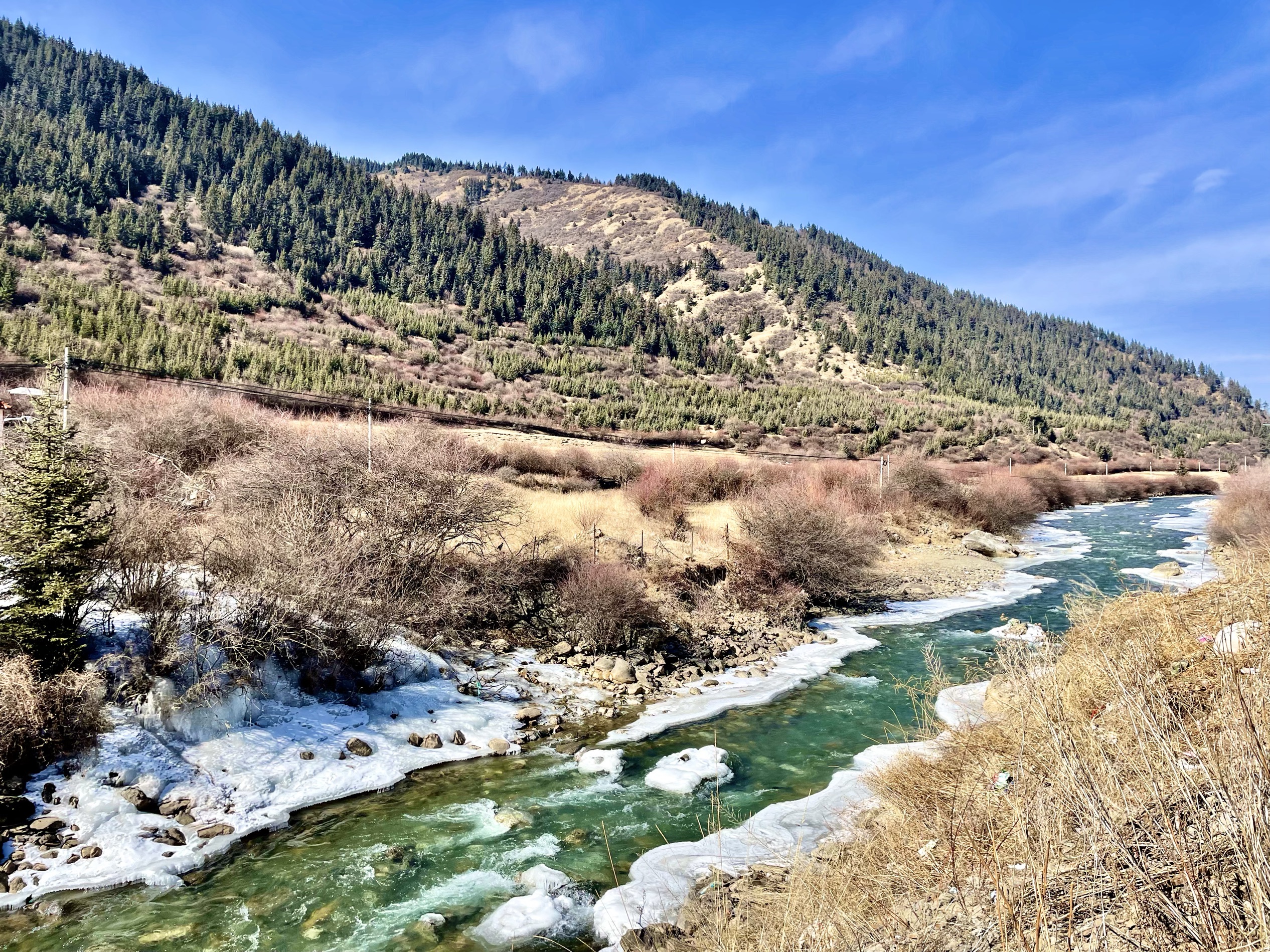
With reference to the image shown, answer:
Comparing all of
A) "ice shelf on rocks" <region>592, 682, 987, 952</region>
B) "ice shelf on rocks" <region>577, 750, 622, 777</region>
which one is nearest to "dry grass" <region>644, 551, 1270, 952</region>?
"ice shelf on rocks" <region>592, 682, 987, 952</region>

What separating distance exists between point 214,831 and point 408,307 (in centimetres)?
7928

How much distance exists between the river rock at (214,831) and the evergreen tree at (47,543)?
3.01 m

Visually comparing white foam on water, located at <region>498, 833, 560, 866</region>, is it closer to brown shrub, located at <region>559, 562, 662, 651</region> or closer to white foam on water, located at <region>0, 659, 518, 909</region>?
white foam on water, located at <region>0, 659, 518, 909</region>

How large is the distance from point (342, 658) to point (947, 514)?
34.6 meters

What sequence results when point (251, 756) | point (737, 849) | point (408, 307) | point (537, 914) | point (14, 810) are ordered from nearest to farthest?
point (537, 914), point (14, 810), point (737, 849), point (251, 756), point (408, 307)

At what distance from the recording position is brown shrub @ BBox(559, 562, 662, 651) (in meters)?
16.5

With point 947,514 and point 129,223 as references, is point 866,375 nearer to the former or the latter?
point 947,514

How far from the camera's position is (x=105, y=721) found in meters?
9.02

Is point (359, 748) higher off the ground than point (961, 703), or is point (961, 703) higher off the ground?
point (961, 703)

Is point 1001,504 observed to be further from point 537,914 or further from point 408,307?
point 408,307

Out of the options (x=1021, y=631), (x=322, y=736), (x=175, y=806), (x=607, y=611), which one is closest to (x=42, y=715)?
(x=175, y=806)

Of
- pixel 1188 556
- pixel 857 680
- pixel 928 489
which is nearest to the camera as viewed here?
pixel 857 680

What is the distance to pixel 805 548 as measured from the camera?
2195 centimetres

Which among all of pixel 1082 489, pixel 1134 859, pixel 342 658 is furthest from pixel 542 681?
pixel 1082 489
